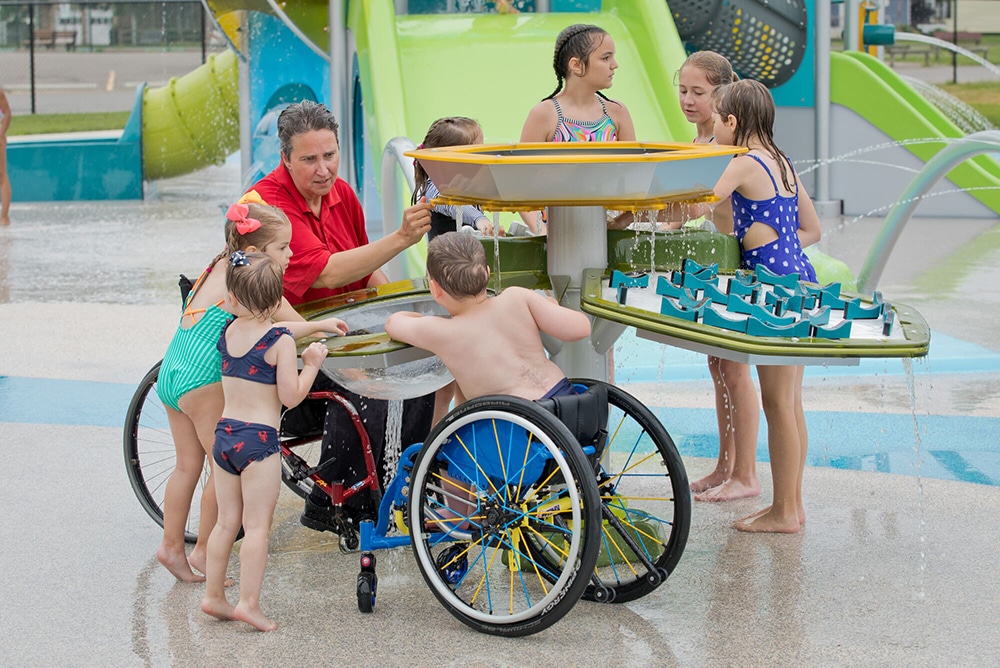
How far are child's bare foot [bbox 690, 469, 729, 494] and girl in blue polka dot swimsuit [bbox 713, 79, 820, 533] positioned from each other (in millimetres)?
448

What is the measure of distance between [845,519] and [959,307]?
4233 mm

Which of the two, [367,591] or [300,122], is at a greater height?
[300,122]

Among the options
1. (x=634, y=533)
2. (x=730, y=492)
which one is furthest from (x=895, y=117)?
(x=634, y=533)

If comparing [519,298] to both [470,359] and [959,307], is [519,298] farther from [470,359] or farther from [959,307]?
[959,307]

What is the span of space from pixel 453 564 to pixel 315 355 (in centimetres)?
73

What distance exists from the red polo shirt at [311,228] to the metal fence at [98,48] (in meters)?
25.7

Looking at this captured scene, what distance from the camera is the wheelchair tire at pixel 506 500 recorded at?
11.3 feet

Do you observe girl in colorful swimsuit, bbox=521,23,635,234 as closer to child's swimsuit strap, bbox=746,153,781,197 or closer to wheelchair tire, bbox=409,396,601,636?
child's swimsuit strap, bbox=746,153,781,197

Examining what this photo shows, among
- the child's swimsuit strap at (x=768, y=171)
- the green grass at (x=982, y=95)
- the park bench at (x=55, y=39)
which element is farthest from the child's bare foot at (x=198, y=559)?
the park bench at (x=55, y=39)

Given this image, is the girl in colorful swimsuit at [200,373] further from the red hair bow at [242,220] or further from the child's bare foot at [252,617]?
the child's bare foot at [252,617]

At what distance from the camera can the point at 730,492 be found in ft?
16.1

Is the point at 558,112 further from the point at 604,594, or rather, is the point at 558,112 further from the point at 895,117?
the point at 895,117

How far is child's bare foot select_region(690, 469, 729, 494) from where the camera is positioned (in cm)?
501

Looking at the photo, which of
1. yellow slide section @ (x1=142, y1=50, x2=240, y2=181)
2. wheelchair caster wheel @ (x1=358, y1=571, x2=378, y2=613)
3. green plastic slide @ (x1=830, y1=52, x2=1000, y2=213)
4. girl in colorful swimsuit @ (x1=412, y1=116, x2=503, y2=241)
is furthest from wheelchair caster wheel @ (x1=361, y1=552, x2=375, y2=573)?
yellow slide section @ (x1=142, y1=50, x2=240, y2=181)
